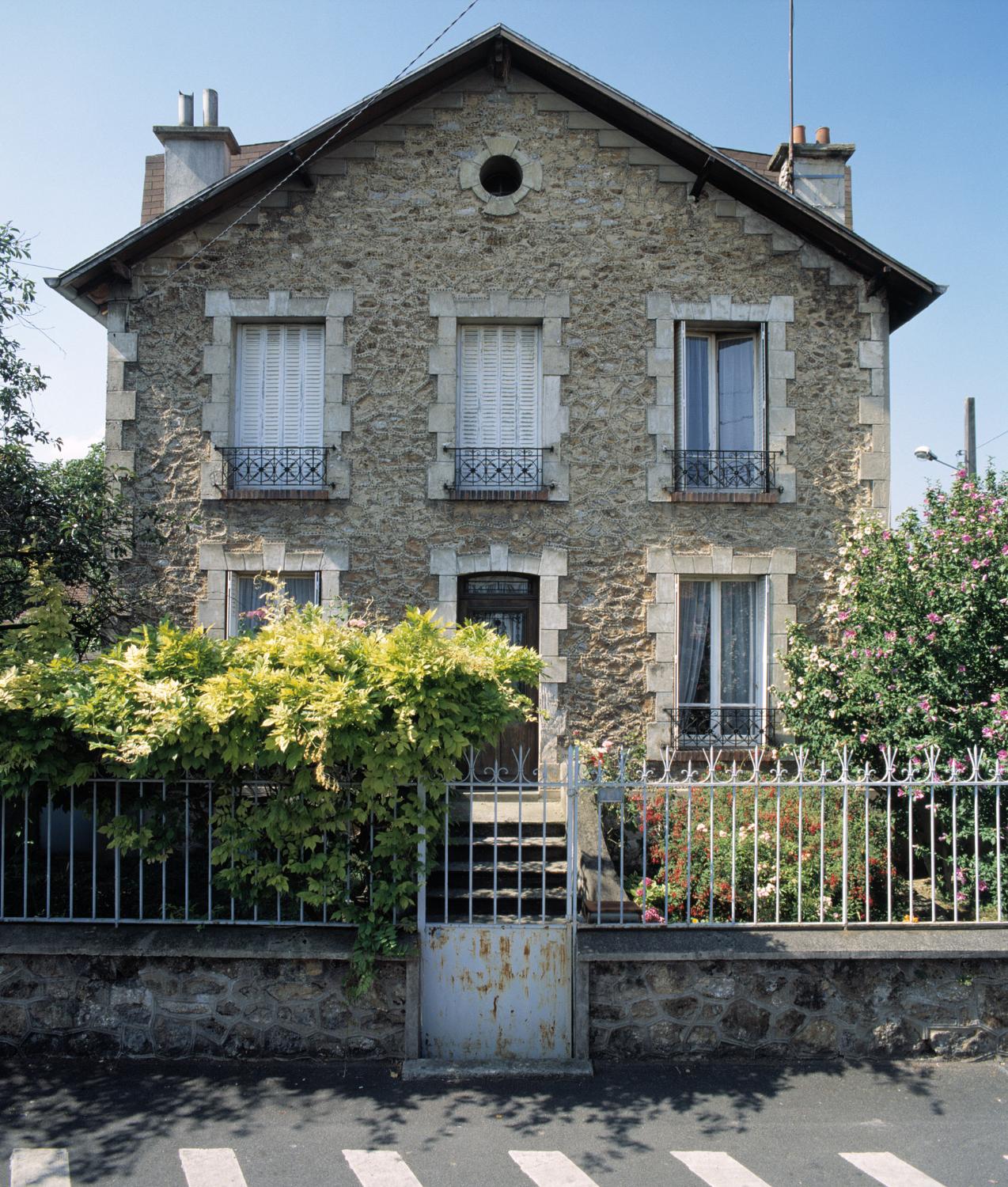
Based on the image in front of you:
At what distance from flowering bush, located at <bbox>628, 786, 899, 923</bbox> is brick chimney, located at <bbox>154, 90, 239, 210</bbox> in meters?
8.26

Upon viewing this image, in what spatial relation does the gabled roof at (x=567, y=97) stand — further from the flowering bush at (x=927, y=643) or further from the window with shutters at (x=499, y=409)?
the flowering bush at (x=927, y=643)

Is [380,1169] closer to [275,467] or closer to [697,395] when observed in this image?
[275,467]

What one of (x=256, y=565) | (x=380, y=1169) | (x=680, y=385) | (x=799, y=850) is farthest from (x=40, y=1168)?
(x=680, y=385)

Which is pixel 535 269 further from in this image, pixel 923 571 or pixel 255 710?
pixel 255 710

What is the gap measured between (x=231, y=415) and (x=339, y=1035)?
6194 millimetres

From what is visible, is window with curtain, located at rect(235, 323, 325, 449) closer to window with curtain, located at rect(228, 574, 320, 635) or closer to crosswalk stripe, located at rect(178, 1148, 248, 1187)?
window with curtain, located at rect(228, 574, 320, 635)

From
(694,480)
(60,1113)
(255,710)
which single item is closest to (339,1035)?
(60,1113)

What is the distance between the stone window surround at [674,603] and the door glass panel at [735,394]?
118 cm

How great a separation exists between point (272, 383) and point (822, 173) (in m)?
6.49

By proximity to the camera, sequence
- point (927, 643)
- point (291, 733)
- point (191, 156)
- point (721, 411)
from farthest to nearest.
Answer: point (191, 156)
point (721, 411)
point (927, 643)
point (291, 733)

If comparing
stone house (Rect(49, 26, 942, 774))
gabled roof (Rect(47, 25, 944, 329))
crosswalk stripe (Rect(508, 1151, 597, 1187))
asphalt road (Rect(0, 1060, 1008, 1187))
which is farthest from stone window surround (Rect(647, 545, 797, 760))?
→ crosswalk stripe (Rect(508, 1151, 597, 1187))

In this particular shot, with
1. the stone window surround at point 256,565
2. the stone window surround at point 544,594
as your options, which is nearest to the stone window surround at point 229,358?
the stone window surround at point 256,565

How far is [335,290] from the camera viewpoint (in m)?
9.42

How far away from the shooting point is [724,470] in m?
9.53
